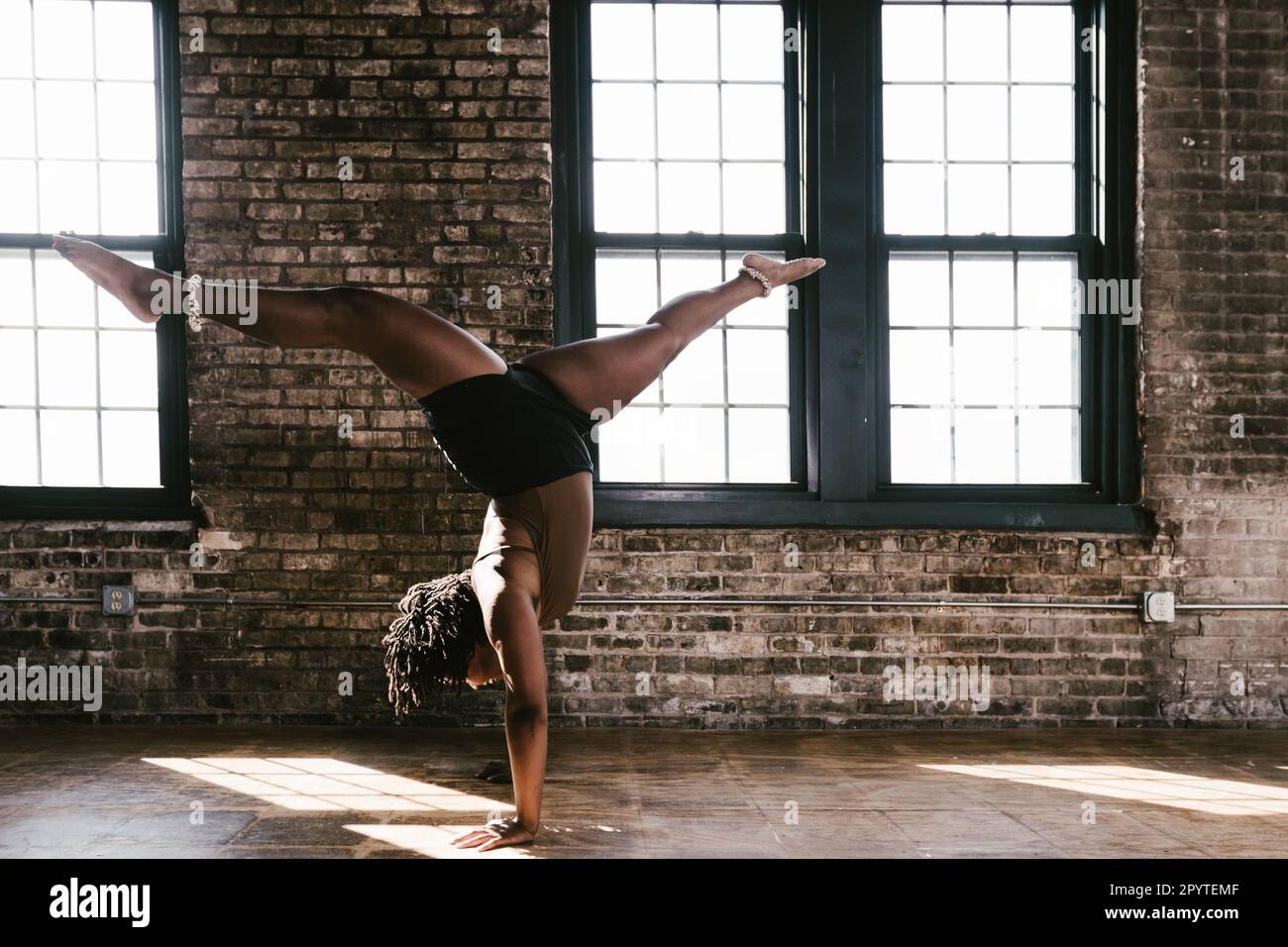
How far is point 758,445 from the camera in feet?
14.3

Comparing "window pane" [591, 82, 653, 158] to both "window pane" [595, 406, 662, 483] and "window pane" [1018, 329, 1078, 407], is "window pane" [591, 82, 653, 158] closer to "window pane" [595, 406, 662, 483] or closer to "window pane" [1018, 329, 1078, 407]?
"window pane" [595, 406, 662, 483]

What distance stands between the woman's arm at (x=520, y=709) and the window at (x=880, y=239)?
5.62 feet

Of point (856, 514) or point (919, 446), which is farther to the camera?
point (919, 446)

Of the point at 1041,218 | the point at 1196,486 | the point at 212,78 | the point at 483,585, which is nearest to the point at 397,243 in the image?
the point at 212,78

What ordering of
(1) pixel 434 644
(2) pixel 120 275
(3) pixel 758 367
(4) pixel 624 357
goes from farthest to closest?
(3) pixel 758 367, (1) pixel 434 644, (4) pixel 624 357, (2) pixel 120 275

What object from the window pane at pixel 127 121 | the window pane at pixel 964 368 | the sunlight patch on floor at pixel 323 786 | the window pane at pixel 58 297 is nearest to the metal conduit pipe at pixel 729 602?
the window pane at pixel 964 368

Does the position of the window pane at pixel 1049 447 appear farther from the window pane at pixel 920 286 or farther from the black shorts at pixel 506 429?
the black shorts at pixel 506 429

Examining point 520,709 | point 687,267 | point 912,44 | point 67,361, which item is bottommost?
point 520,709

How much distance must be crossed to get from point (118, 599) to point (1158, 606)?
14.9ft

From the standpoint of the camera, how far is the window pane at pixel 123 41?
14.1 feet

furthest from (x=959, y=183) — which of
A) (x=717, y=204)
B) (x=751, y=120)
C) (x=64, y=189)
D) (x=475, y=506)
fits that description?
(x=64, y=189)

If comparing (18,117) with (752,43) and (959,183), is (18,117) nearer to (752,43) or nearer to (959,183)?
(752,43)

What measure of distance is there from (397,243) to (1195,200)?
3.53 metres

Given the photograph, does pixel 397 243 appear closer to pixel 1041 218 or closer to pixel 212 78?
pixel 212 78
